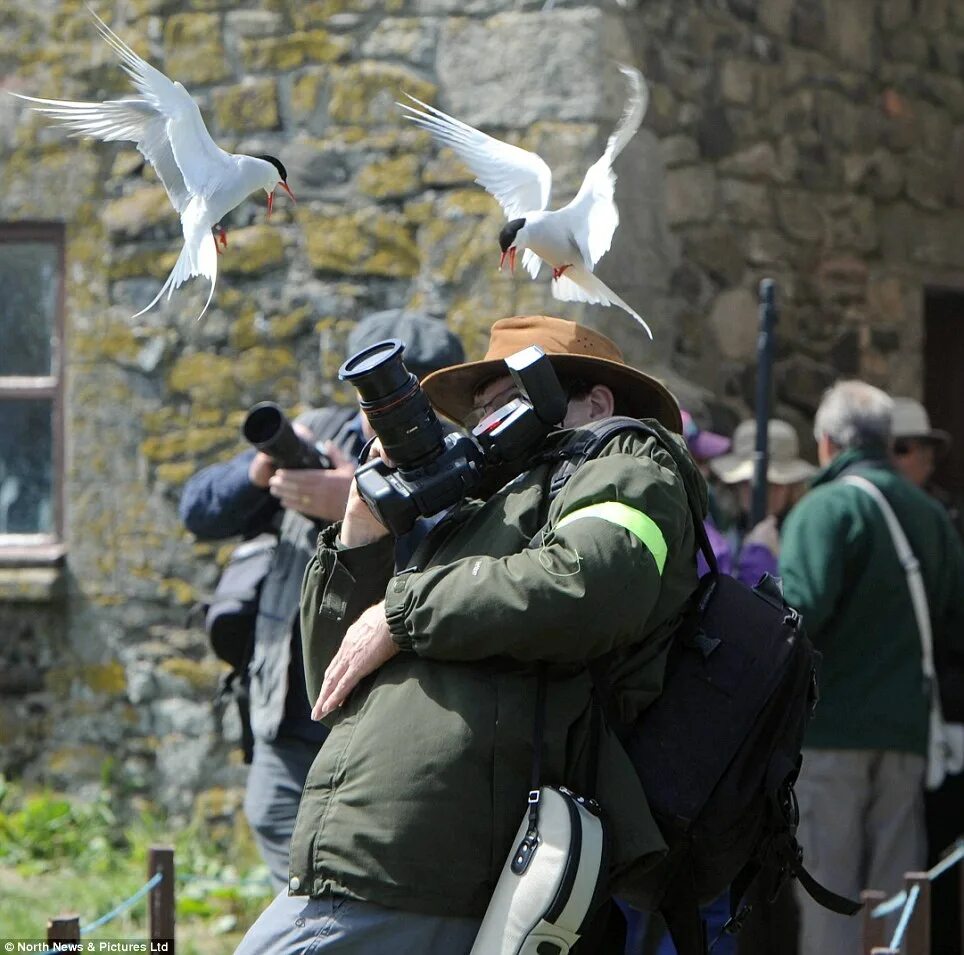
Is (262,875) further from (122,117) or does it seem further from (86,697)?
(122,117)

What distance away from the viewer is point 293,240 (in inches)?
219

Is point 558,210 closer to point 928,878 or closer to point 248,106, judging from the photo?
point 928,878

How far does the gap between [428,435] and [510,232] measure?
56cm

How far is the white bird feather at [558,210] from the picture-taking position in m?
2.82

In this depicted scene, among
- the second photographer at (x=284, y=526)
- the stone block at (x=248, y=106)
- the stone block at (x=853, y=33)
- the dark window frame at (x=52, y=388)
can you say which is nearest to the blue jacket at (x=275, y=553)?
the second photographer at (x=284, y=526)

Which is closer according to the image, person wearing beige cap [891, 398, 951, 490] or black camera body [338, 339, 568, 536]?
black camera body [338, 339, 568, 536]

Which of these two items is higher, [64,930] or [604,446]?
[604,446]

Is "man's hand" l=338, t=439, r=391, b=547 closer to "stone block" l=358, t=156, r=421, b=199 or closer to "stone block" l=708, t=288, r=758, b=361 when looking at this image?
"stone block" l=358, t=156, r=421, b=199

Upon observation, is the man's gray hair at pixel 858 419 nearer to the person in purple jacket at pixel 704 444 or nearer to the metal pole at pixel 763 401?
the metal pole at pixel 763 401

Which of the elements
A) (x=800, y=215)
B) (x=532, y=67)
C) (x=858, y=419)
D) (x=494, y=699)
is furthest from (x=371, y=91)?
(x=494, y=699)

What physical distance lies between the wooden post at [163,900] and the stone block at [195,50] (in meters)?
3.01

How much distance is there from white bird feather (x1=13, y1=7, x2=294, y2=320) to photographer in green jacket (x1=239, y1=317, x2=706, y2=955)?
0.62 metres

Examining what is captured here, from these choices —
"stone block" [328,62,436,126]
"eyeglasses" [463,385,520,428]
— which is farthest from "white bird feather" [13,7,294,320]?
"stone block" [328,62,436,126]

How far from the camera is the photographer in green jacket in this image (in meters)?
2.25
